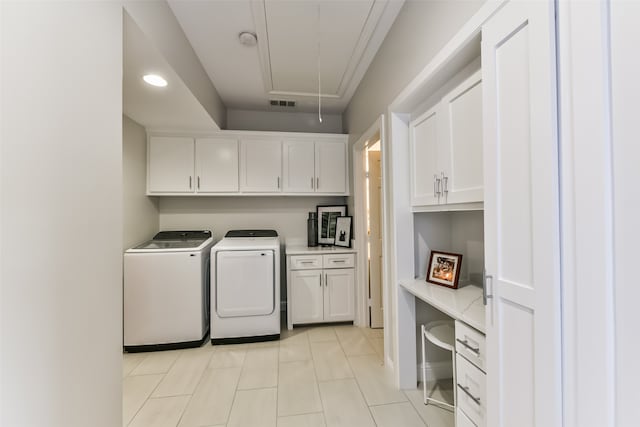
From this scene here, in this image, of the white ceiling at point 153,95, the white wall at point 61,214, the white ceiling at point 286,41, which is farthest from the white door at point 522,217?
the white ceiling at point 153,95

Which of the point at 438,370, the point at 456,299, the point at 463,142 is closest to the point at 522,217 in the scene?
the point at 463,142

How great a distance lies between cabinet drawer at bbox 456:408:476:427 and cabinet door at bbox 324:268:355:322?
6.16 ft

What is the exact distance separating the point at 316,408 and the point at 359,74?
113 inches

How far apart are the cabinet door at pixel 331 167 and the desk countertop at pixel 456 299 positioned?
1804 millimetres

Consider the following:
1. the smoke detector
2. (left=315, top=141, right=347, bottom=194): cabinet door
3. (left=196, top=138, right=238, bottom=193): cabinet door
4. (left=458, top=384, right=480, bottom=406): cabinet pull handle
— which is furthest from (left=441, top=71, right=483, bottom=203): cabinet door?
(left=196, top=138, right=238, bottom=193): cabinet door

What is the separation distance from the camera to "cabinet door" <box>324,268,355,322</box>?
3.17 meters

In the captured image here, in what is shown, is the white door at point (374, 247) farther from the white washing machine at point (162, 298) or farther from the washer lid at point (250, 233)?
the white washing machine at point (162, 298)

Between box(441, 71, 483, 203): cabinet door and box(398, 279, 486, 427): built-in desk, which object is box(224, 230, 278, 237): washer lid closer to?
box(398, 279, 486, 427): built-in desk

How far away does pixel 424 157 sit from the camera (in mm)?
1799

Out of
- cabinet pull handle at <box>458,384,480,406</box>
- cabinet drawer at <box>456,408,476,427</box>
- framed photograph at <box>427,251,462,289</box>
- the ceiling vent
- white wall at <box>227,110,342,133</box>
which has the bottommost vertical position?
cabinet drawer at <box>456,408,476,427</box>

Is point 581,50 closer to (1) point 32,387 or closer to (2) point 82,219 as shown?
(2) point 82,219

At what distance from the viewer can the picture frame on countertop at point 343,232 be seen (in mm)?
3434

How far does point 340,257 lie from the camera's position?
3.20 meters

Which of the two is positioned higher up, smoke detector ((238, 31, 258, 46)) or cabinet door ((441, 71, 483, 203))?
smoke detector ((238, 31, 258, 46))
